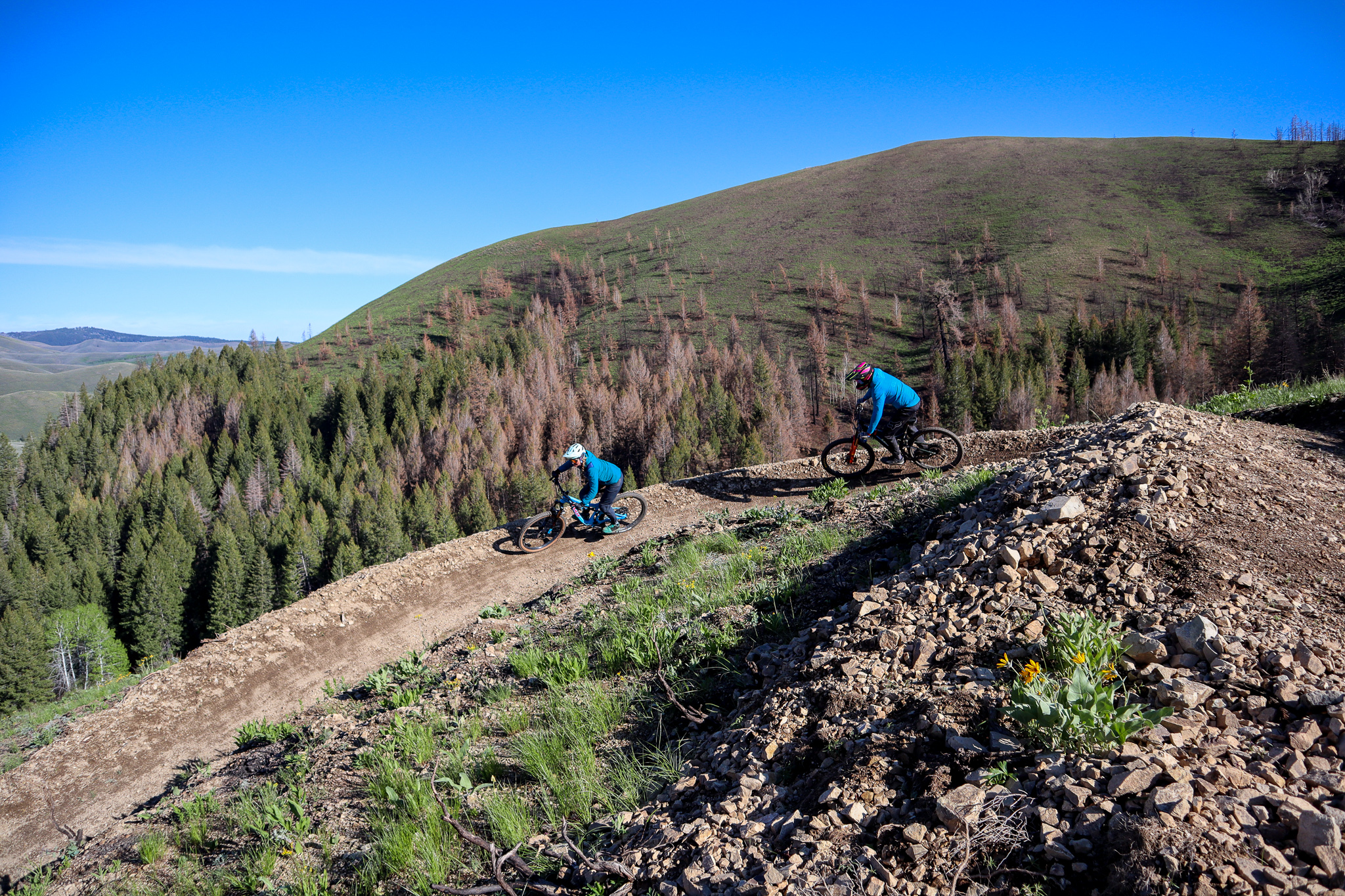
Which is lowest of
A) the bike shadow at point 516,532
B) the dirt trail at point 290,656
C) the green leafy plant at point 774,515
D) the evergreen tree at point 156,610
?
the evergreen tree at point 156,610

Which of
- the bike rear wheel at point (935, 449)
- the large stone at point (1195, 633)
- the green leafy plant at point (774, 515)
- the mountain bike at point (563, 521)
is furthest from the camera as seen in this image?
the mountain bike at point (563, 521)

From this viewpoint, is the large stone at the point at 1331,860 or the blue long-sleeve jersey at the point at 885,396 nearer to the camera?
the large stone at the point at 1331,860

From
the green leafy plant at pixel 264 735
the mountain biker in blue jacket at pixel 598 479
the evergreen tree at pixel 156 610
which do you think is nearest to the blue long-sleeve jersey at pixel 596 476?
the mountain biker in blue jacket at pixel 598 479

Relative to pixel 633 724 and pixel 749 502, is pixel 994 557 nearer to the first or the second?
pixel 633 724

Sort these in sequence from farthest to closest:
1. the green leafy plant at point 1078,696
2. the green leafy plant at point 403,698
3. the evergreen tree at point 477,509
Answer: the evergreen tree at point 477,509, the green leafy plant at point 403,698, the green leafy plant at point 1078,696

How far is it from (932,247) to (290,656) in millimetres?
119429

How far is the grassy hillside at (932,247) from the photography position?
311ft

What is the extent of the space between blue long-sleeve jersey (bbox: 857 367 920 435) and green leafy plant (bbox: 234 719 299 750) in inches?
430

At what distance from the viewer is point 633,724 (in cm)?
586

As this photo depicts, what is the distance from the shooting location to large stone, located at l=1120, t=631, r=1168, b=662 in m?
3.95

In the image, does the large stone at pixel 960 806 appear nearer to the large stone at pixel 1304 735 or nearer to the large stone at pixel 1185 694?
the large stone at pixel 1185 694

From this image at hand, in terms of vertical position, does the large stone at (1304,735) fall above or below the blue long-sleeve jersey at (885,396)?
below

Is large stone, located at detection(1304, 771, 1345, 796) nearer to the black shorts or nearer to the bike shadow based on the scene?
the black shorts

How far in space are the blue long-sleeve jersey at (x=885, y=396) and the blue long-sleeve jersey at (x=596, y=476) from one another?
217 inches
